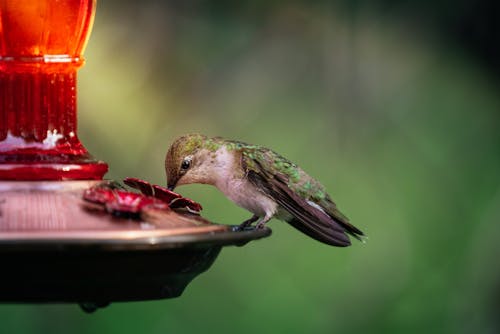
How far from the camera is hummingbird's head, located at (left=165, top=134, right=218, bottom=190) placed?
4.23 m

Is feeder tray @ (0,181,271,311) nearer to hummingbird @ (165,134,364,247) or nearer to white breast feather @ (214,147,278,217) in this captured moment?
hummingbird @ (165,134,364,247)

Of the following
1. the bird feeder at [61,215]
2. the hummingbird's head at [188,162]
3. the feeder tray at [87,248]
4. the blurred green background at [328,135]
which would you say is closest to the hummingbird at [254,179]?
the hummingbird's head at [188,162]

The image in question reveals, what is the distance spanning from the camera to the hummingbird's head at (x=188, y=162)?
4.23 meters

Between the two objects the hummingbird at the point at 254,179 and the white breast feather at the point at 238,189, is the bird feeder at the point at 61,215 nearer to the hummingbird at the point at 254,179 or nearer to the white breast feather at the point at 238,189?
the hummingbird at the point at 254,179

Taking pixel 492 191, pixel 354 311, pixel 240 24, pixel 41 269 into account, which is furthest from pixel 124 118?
pixel 41 269

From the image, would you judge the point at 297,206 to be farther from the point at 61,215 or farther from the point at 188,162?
the point at 61,215

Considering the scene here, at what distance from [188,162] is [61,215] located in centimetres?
150

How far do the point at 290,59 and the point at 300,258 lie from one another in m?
1.12

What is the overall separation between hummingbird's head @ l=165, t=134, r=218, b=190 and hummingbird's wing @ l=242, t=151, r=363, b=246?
13cm

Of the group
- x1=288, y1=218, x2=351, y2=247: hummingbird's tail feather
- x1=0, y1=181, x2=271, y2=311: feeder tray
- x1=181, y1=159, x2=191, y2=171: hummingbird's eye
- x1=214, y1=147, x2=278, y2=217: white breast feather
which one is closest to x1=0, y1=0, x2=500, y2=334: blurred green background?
x1=214, y1=147, x2=278, y2=217: white breast feather

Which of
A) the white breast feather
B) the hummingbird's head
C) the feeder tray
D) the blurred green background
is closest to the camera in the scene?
the feeder tray

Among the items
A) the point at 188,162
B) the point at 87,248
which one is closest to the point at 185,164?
the point at 188,162

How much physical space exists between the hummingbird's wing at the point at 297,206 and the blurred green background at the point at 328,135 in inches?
72.3

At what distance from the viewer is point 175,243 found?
2.83 meters
